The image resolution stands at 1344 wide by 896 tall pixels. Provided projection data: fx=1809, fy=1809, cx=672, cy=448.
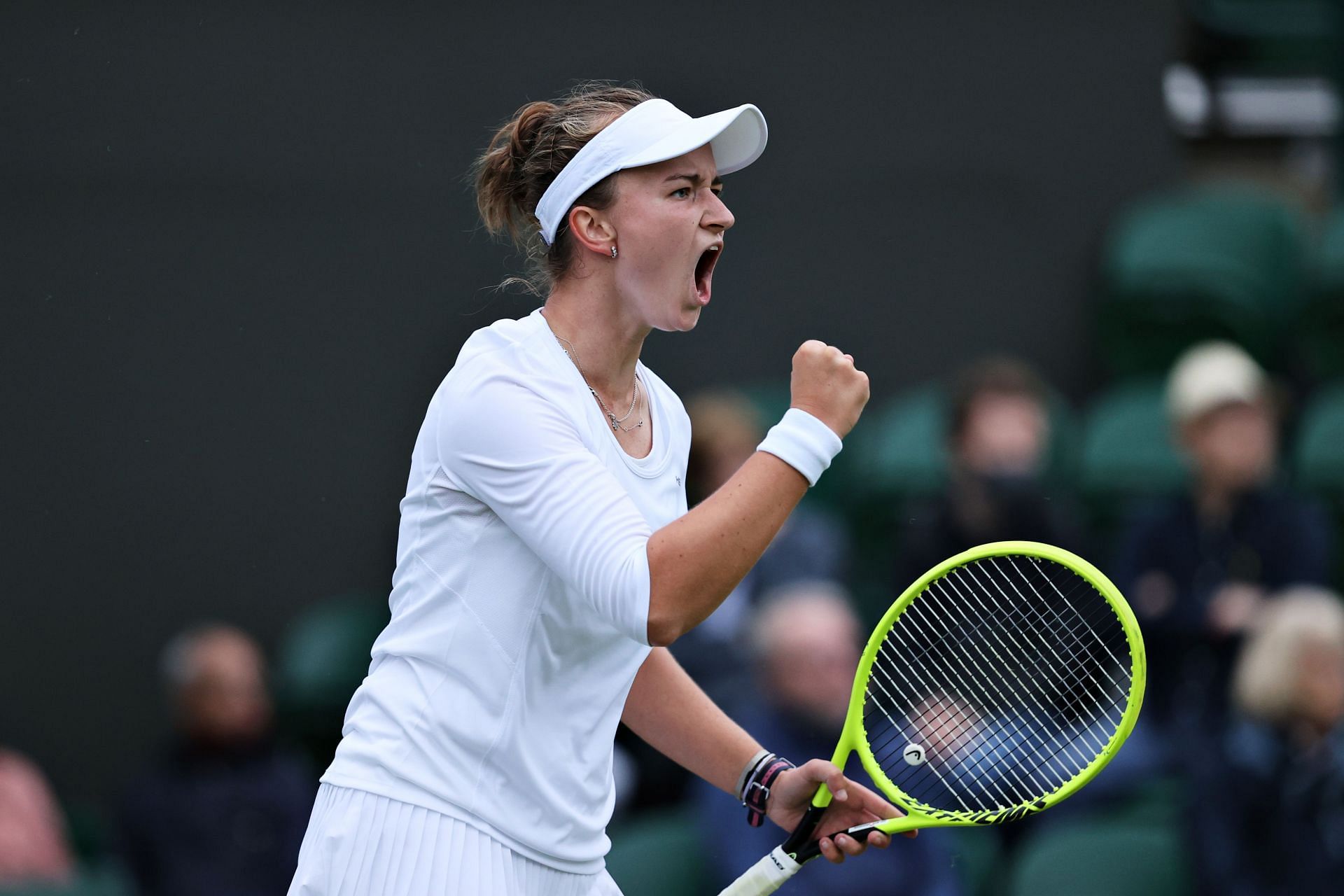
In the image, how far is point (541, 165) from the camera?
210 centimetres

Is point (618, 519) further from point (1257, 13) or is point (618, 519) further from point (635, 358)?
point (1257, 13)

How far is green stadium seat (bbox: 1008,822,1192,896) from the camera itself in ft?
12.5

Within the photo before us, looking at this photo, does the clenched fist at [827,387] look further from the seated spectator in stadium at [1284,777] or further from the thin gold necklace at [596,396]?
the seated spectator in stadium at [1284,777]

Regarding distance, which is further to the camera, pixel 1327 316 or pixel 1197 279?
pixel 1197 279

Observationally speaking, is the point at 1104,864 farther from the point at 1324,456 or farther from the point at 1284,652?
the point at 1324,456

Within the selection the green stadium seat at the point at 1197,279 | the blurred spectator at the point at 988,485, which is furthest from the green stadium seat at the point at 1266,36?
the blurred spectator at the point at 988,485

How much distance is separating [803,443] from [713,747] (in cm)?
52

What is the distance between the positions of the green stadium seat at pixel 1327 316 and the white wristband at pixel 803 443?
394 centimetres

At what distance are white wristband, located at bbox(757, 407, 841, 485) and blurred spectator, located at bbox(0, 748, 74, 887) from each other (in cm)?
324

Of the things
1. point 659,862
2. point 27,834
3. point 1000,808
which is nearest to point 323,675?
point 27,834

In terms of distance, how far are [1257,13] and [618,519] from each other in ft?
19.6

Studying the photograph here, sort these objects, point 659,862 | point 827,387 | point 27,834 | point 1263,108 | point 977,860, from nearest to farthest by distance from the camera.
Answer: point 827,387 < point 659,862 < point 977,860 < point 27,834 < point 1263,108

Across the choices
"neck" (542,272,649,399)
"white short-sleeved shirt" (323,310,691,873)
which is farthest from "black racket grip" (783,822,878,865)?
"neck" (542,272,649,399)

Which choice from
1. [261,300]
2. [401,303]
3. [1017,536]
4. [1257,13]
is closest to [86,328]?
[261,300]
